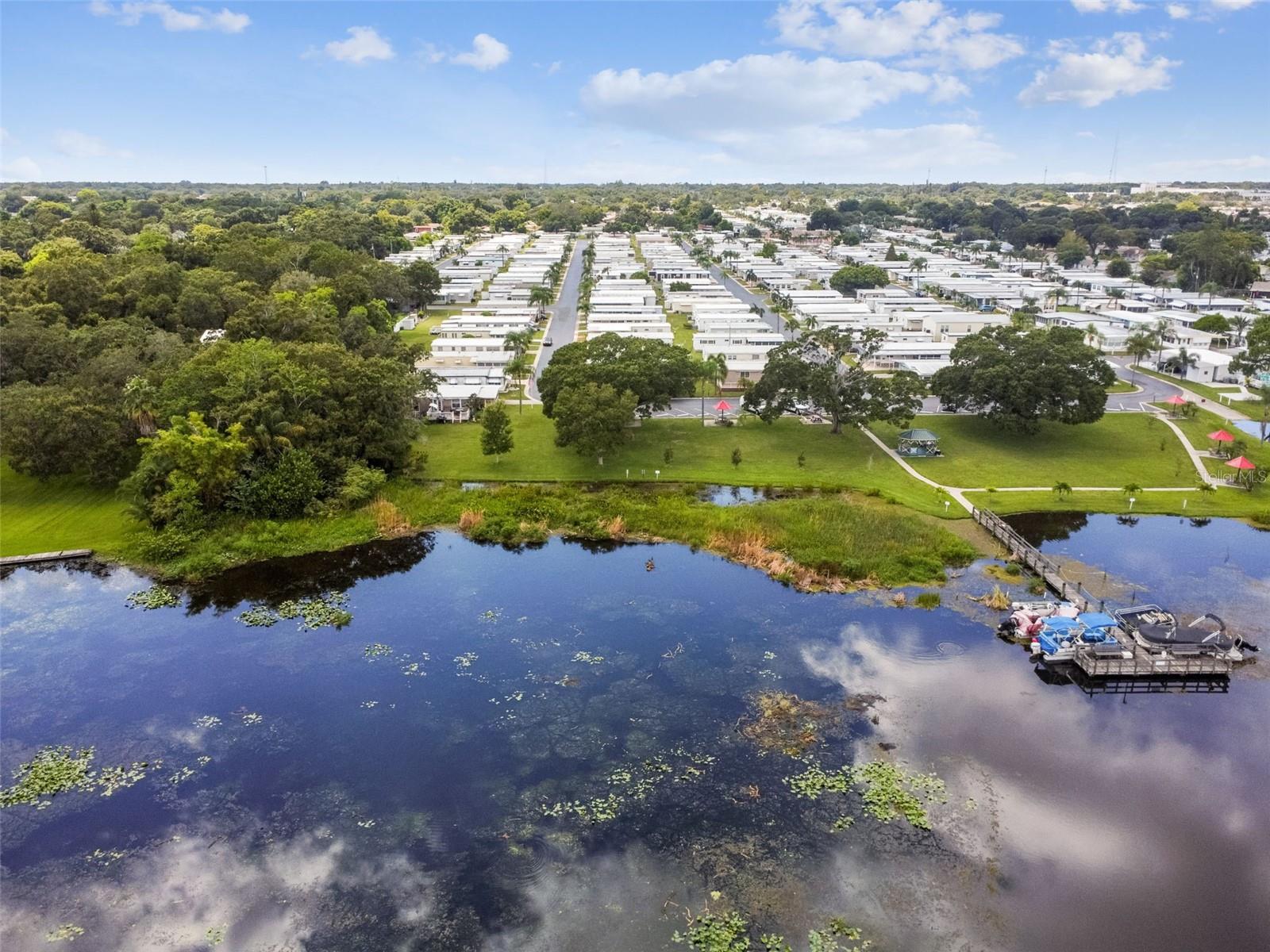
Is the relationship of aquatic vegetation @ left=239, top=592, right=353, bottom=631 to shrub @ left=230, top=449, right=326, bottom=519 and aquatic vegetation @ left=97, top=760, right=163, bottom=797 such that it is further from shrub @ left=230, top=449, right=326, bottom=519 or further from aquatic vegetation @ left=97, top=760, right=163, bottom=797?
aquatic vegetation @ left=97, top=760, right=163, bottom=797

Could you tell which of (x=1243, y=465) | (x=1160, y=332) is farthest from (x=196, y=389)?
(x=1160, y=332)

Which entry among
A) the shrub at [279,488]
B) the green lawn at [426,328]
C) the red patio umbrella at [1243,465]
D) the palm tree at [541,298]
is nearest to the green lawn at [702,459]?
the shrub at [279,488]

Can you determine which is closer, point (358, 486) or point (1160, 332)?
point (358, 486)

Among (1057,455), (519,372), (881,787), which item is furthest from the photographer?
(519,372)

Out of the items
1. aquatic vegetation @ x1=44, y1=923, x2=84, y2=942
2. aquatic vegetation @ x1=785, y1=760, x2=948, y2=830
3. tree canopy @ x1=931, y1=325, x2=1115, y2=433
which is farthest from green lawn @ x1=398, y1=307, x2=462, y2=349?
aquatic vegetation @ x1=785, y1=760, x2=948, y2=830

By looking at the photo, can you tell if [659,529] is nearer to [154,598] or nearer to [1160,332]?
[154,598]

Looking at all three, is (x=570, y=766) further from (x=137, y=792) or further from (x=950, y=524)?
(x=950, y=524)

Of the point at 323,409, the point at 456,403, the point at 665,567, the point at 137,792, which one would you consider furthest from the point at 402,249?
the point at 137,792
